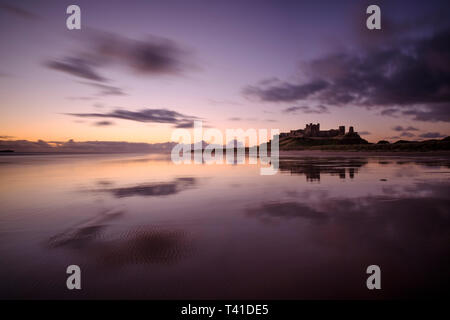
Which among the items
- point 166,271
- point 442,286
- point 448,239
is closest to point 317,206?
point 448,239

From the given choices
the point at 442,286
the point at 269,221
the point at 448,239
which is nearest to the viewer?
the point at 442,286

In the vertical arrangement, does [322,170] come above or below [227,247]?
above

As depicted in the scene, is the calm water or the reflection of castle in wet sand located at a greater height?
the reflection of castle in wet sand

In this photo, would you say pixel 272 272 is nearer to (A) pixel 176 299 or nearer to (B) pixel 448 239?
(A) pixel 176 299

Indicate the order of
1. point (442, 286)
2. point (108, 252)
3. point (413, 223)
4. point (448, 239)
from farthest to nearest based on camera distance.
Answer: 1. point (413, 223)
2. point (448, 239)
3. point (108, 252)
4. point (442, 286)

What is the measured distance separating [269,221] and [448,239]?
170 inches

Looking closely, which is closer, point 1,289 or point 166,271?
point 1,289

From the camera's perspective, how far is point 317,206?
320 inches

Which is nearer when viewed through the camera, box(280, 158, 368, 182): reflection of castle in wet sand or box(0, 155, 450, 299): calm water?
box(0, 155, 450, 299): calm water

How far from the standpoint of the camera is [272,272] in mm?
3852

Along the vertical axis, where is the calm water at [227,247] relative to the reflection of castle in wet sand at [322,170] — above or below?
below

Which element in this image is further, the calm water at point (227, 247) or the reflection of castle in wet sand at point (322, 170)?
the reflection of castle in wet sand at point (322, 170)

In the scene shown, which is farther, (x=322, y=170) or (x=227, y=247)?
(x=322, y=170)
